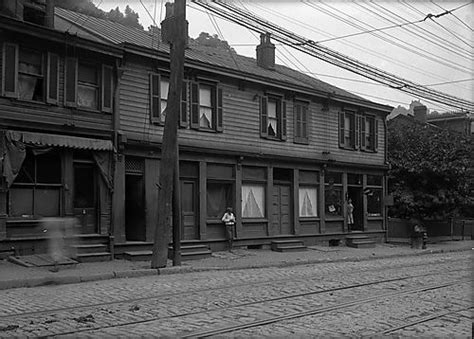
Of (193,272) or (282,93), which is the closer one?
(193,272)

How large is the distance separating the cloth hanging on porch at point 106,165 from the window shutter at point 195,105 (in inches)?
161

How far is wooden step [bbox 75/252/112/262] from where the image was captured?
18.5 m

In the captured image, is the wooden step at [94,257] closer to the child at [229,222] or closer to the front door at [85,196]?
the front door at [85,196]

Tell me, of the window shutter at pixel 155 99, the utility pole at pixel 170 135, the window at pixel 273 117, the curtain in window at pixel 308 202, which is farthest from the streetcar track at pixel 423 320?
the curtain in window at pixel 308 202

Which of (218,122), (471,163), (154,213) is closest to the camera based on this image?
(154,213)

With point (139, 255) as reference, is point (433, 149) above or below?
above

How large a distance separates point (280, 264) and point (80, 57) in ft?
30.5

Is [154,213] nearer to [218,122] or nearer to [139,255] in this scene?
[139,255]

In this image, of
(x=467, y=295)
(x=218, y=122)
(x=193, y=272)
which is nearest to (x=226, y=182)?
(x=218, y=122)

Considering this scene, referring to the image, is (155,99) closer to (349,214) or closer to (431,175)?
(349,214)

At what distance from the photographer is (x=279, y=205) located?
26.6 m

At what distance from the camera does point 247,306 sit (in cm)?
1120

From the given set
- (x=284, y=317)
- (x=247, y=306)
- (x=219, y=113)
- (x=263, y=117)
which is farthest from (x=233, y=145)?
(x=284, y=317)

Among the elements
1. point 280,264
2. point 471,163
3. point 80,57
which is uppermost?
point 80,57
